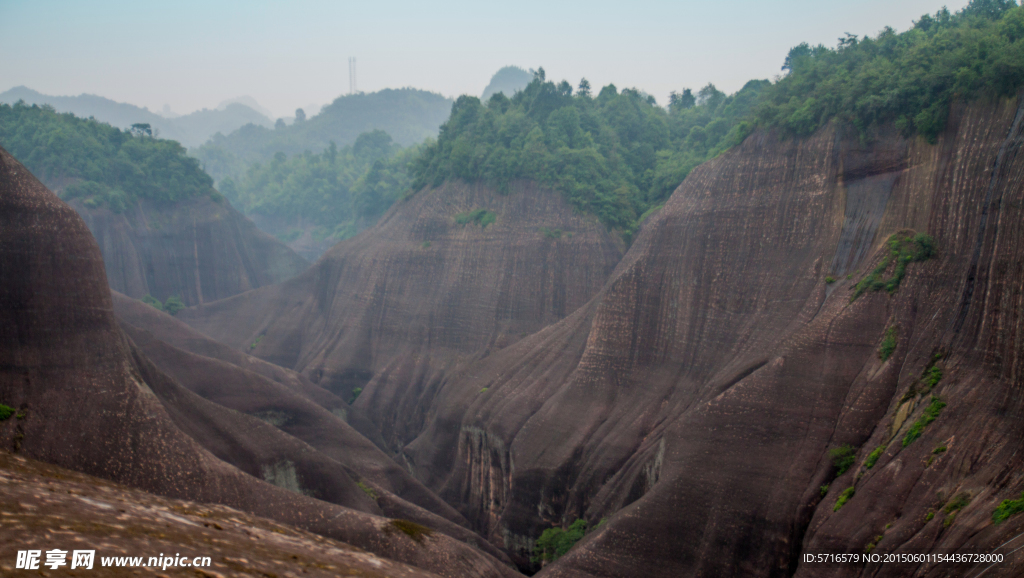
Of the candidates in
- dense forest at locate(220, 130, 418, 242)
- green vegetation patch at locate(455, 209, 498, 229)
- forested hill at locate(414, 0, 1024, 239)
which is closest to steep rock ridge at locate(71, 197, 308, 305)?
dense forest at locate(220, 130, 418, 242)

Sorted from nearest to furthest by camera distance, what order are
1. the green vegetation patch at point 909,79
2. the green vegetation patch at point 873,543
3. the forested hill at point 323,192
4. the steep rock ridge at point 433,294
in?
the green vegetation patch at point 873,543 < the green vegetation patch at point 909,79 < the steep rock ridge at point 433,294 < the forested hill at point 323,192

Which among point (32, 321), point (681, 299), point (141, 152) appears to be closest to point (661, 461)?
point (681, 299)

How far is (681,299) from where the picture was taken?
26422 mm

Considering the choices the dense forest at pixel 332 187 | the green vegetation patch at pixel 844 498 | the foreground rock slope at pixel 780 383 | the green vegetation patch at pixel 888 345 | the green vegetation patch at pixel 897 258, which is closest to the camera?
the foreground rock slope at pixel 780 383

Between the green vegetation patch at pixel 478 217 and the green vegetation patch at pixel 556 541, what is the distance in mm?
22828

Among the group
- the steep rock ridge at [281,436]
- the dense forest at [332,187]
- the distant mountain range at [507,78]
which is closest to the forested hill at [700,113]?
the steep rock ridge at [281,436]

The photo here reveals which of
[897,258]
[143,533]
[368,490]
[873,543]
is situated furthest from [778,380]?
[143,533]

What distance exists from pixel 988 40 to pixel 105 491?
27008 millimetres

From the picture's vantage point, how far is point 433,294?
43.1 m

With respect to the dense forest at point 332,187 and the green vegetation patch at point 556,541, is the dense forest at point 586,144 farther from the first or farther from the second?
the dense forest at point 332,187

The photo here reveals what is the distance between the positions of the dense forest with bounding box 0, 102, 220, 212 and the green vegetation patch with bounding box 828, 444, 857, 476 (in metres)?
58.8

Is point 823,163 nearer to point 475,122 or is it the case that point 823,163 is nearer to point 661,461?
point 661,461

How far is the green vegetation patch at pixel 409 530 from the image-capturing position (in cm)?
1911

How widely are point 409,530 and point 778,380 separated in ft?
38.3
